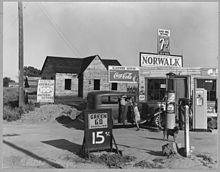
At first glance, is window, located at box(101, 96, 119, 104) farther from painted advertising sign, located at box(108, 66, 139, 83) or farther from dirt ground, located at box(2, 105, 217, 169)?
painted advertising sign, located at box(108, 66, 139, 83)

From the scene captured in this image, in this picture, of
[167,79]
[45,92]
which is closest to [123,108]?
[167,79]

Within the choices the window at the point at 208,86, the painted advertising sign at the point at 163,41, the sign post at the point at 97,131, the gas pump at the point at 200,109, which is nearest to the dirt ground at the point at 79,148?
the sign post at the point at 97,131

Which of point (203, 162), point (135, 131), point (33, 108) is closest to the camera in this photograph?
point (203, 162)

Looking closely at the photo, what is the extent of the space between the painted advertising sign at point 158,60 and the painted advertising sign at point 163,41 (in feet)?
0.95

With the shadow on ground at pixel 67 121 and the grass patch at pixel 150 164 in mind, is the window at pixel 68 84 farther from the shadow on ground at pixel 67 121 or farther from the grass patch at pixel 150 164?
the grass patch at pixel 150 164

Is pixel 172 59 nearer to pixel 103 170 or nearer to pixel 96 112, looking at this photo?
pixel 96 112

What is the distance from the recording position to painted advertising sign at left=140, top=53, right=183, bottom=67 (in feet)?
46.8

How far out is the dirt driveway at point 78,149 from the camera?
6.88 meters

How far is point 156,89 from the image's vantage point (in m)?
14.0

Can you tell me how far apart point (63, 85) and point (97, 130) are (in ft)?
85.5

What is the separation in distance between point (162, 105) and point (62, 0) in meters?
5.74

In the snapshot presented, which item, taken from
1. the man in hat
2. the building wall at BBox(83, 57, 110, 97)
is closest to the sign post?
the man in hat

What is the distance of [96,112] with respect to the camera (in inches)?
298

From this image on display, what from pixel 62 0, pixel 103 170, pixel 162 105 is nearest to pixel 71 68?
pixel 162 105
